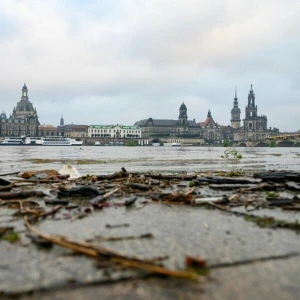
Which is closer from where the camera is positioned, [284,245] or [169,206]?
[284,245]

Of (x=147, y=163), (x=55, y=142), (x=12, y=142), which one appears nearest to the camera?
(x=147, y=163)

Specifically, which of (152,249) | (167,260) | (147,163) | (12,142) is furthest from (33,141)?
(167,260)

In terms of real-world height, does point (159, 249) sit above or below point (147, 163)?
above

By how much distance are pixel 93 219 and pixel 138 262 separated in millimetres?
2074

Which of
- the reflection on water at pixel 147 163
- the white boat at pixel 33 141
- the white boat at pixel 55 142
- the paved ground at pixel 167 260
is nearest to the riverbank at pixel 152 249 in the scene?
the paved ground at pixel 167 260

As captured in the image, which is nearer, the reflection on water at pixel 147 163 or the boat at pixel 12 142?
the reflection on water at pixel 147 163

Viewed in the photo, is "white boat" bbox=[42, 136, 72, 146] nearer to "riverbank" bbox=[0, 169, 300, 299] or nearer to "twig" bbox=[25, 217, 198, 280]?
"riverbank" bbox=[0, 169, 300, 299]

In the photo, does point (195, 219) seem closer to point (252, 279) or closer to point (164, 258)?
point (164, 258)

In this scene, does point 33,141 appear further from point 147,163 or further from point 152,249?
point 152,249

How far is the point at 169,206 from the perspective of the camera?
6.06 metres

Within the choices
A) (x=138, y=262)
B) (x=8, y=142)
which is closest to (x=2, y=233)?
(x=138, y=262)

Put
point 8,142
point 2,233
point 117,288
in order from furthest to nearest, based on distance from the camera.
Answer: point 8,142, point 2,233, point 117,288

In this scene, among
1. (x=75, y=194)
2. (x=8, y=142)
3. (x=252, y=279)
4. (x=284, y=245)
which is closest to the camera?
(x=252, y=279)

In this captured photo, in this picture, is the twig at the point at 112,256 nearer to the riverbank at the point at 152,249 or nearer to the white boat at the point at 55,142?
→ the riverbank at the point at 152,249
